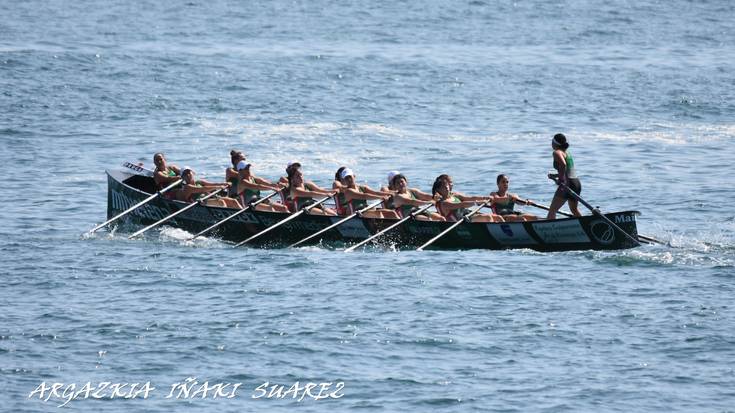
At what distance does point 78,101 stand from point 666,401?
34.0 meters

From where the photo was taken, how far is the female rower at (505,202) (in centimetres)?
2864

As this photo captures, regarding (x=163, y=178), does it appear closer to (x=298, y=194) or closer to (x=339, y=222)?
(x=298, y=194)

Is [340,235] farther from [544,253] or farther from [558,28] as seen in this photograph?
[558,28]

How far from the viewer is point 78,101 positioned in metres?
49.8

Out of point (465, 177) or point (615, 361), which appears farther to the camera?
point (465, 177)

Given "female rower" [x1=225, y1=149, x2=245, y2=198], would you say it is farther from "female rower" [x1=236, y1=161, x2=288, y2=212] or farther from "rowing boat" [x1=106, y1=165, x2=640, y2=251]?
"rowing boat" [x1=106, y1=165, x2=640, y2=251]

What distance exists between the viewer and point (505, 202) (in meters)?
28.8

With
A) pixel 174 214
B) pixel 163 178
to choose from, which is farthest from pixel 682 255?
pixel 163 178

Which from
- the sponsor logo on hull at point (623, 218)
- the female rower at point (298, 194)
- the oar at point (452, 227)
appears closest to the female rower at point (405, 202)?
the oar at point (452, 227)

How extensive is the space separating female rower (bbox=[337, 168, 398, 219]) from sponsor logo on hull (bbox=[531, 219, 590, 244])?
3.28 meters

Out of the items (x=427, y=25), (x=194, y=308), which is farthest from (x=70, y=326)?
(x=427, y=25)

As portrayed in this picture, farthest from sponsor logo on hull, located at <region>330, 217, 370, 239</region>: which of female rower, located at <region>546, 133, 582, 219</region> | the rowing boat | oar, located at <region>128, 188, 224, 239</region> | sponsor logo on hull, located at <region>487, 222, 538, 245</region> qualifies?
female rower, located at <region>546, 133, 582, 219</region>

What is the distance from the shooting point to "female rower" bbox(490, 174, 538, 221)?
1128 inches

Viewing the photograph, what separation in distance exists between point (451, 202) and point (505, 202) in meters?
1.16
